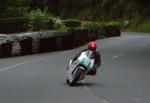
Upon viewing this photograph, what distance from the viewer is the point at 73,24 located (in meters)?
51.9

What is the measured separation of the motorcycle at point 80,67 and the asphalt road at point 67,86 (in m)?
0.28

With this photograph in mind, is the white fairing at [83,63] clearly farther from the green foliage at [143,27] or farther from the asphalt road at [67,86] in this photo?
the green foliage at [143,27]

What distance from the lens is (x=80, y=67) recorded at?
64.7 ft

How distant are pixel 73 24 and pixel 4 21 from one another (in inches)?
520

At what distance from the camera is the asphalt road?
16656 mm

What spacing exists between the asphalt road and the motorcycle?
0.28 m

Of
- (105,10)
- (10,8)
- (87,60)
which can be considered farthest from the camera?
(105,10)

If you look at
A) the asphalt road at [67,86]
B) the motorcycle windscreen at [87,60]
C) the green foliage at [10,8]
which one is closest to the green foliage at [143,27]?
the green foliage at [10,8]

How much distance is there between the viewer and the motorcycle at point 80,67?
64.7 ft

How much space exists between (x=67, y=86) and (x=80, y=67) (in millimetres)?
723

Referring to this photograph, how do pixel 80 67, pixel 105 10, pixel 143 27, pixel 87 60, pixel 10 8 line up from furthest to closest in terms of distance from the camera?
pixel 105 10 → pixel 143 27 → pixel 10 8 → pixel 87 60 → pixel 80 67

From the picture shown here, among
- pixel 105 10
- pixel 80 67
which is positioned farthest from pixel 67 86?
pixel 105 10

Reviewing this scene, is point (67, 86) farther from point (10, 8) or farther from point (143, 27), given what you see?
point (143, 27)

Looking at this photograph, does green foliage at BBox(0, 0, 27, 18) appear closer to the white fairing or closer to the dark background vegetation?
the white fairing
